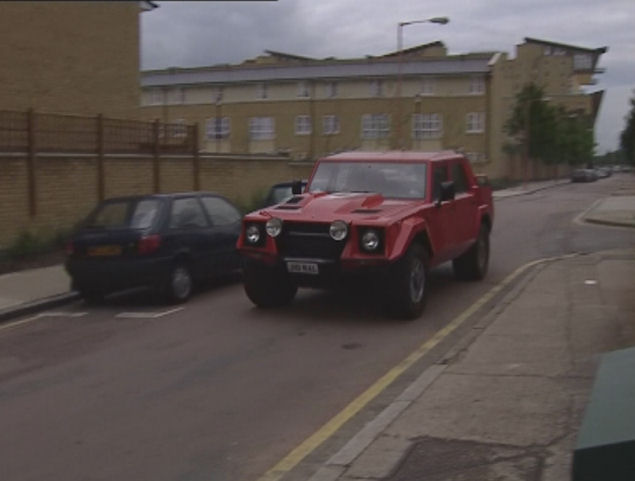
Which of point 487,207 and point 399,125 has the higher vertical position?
point 399,125

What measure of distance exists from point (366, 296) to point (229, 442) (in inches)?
237

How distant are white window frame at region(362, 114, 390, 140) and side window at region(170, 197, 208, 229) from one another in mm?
21740

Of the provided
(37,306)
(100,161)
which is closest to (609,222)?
(100,161)

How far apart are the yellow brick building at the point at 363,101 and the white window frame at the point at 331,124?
0.07m

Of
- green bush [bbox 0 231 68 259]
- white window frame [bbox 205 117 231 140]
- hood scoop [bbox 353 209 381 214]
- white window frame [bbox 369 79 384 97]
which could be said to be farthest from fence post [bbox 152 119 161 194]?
white window frame [bbox 205 117 231 140]

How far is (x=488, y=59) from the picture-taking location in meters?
37.1

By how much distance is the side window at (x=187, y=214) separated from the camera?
39.5ft

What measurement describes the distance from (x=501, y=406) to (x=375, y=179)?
5390mm

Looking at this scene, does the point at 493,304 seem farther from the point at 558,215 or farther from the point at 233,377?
the point at 558,215

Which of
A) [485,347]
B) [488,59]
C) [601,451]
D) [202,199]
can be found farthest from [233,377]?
[488,59]

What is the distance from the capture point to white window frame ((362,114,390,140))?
34.2 metres

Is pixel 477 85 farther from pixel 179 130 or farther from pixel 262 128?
pixel 179 130

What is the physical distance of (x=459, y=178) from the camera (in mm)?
12445

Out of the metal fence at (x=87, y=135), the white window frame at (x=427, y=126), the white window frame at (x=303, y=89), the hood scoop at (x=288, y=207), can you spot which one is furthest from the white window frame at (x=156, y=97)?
the hood scoop at (x=288, y=207)
